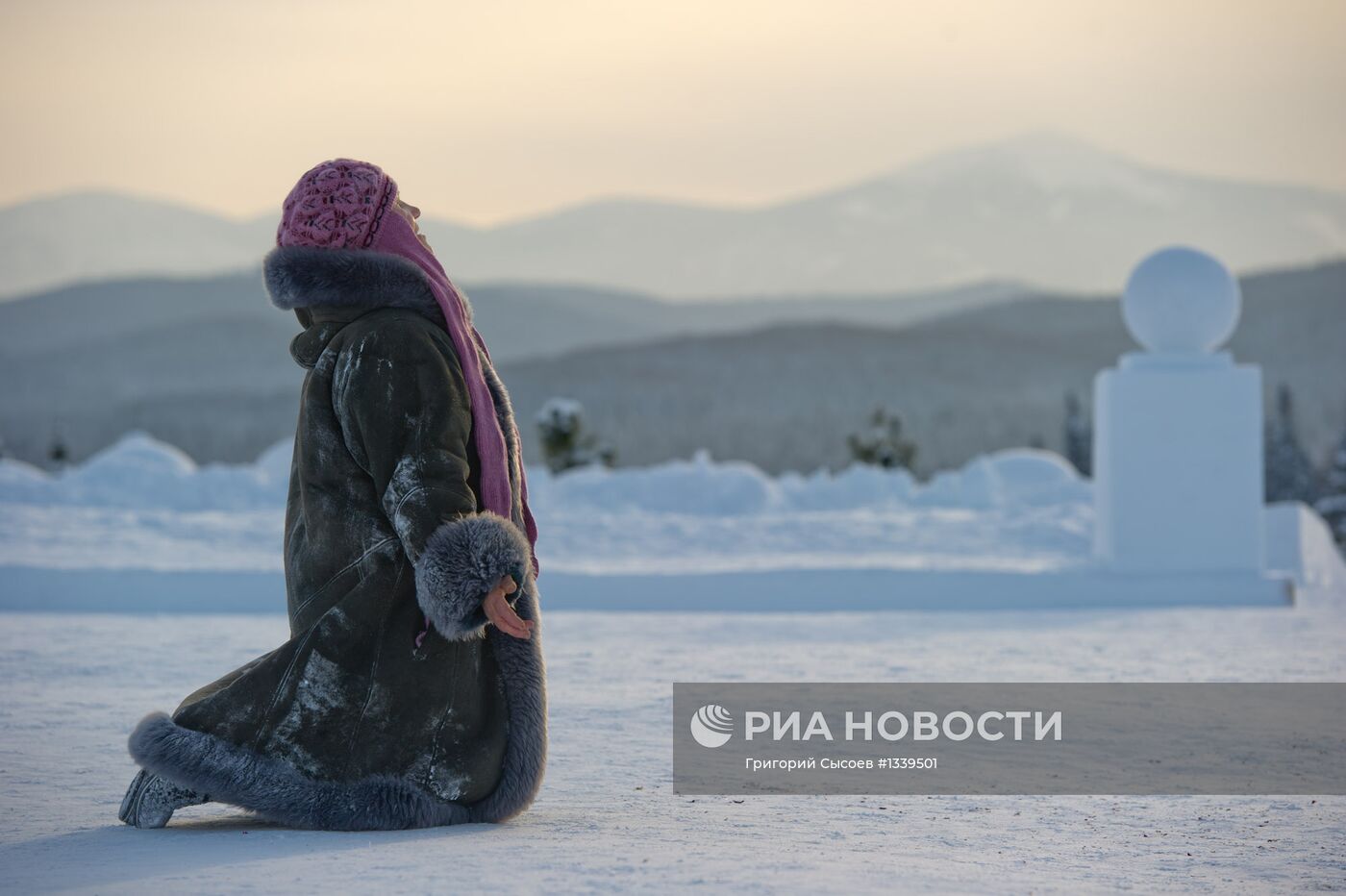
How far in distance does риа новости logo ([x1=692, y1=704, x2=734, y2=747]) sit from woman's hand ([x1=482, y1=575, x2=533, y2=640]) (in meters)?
1.86

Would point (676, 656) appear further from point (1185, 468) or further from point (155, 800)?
point (1185, 468)

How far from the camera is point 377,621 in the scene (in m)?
3.72

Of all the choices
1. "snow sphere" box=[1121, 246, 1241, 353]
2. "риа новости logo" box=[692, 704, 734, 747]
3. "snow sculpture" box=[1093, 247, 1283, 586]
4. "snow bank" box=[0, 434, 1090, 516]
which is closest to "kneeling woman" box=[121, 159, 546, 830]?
"риа новости logo" box=[692, 704, 734, 747]

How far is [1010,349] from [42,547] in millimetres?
79440

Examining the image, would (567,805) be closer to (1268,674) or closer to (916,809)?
(916,809)

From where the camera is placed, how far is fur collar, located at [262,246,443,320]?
3818 millimetres

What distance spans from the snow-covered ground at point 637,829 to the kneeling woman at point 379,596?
0.12 meters

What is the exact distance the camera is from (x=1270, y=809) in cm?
443

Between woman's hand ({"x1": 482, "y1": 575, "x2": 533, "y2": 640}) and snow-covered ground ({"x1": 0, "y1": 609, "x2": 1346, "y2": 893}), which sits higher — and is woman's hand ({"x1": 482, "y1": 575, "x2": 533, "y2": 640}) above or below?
above

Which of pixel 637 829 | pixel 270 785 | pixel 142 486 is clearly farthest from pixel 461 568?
pixel 142 486

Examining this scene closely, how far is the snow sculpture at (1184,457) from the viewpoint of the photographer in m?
11.1

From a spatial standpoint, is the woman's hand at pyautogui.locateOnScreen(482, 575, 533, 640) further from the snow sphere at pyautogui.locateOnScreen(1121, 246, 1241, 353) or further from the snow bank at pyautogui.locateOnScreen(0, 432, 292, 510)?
the snow bank at pyautogui.locateOnScreen(0, 432, 292, 510)

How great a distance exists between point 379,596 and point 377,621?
6cm

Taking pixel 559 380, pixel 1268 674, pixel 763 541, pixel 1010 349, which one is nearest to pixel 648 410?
pixel 559 380
